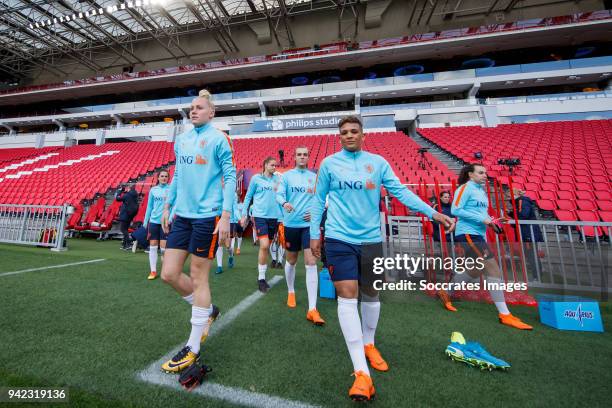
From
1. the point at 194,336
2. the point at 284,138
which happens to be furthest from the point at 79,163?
the point at 194,336

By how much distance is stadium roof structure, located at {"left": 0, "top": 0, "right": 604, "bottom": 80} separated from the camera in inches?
675

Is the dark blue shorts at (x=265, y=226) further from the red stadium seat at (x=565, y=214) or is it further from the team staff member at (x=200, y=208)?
the red stadium seat at (x=565, y=214)

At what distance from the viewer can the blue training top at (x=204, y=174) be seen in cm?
193

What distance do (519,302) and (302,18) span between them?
81.5 feet

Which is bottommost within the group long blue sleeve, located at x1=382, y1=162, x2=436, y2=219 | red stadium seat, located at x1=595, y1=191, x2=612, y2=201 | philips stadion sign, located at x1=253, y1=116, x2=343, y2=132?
long blue sleeve, located at x1=382, y1=162, x2=436, y2=219

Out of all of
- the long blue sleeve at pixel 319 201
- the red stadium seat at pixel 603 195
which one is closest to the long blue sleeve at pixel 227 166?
the long blue sleeve at pixel 319 201

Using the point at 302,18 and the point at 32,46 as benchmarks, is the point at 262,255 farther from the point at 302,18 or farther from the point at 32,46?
the point at 32,46

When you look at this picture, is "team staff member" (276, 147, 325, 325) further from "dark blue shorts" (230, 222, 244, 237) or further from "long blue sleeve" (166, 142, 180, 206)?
"dark blue shorts" (230, 222, 244, 237)

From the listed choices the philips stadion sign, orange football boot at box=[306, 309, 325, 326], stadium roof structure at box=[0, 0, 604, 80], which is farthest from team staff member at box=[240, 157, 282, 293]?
stadium roof structure at box=[0, 0, 604, 80]

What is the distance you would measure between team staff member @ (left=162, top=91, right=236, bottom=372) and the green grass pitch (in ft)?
1.41

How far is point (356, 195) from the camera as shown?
1.84 m

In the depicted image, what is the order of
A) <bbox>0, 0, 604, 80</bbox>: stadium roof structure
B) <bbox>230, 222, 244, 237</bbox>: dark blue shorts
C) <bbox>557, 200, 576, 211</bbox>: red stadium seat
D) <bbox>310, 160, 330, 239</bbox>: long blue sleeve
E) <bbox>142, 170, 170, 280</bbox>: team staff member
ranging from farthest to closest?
<bbox>0, 0, 604, 80</bbox>: stadium roof structure, <bbox>557, 200, 576, 211</bbox>: red stadium seat, <bbox>230, 222, 244, 237</bbox>: dark blue shorts, <bbox>142, 170, 170, 280</bbox>: team staff member, <bbox>310, 160, 330, 239</bbox>: long blue sleeve

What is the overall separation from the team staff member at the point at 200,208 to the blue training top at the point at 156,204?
2743 mm

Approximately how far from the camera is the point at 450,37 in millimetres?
16875
